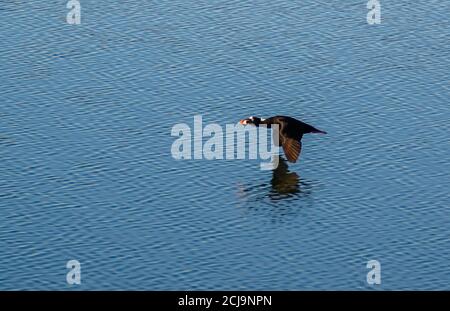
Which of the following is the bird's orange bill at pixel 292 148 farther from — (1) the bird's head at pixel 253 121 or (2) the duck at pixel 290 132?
(1) the bird's head at pixel 253 121

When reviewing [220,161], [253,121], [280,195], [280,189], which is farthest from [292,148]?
[220,161]

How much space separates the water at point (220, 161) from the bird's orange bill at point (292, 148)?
98 cm

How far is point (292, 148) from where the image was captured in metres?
83.0

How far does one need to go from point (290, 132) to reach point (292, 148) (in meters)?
0.84

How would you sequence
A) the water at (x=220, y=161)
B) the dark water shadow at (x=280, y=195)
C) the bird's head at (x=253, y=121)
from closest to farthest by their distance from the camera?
1. the water at (x=220, y=161)
2. the dark water shadow at (x=280, y=195)
3. the bird's head at (x=253, y=121)

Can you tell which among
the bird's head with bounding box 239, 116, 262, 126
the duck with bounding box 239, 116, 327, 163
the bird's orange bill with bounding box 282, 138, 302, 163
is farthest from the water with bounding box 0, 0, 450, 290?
the bird's head with bounding box 239, 116, 262, 126

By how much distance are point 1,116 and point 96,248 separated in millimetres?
17101

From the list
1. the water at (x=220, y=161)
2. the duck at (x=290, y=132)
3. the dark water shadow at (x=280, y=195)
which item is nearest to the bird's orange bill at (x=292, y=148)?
the duck at (x=290, y=132)

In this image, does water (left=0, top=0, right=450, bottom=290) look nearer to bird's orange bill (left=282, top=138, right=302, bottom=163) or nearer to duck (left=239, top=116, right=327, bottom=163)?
bird's orange bill (left=282, top=138, right=302, bottom=163)

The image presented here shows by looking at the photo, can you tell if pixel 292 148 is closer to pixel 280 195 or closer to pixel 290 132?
pixel 290 132

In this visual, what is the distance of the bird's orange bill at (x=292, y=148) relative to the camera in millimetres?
83000

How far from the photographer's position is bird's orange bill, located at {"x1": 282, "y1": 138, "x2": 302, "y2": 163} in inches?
3268

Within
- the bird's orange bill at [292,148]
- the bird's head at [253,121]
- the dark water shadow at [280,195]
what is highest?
the bird's head at [253,121]
